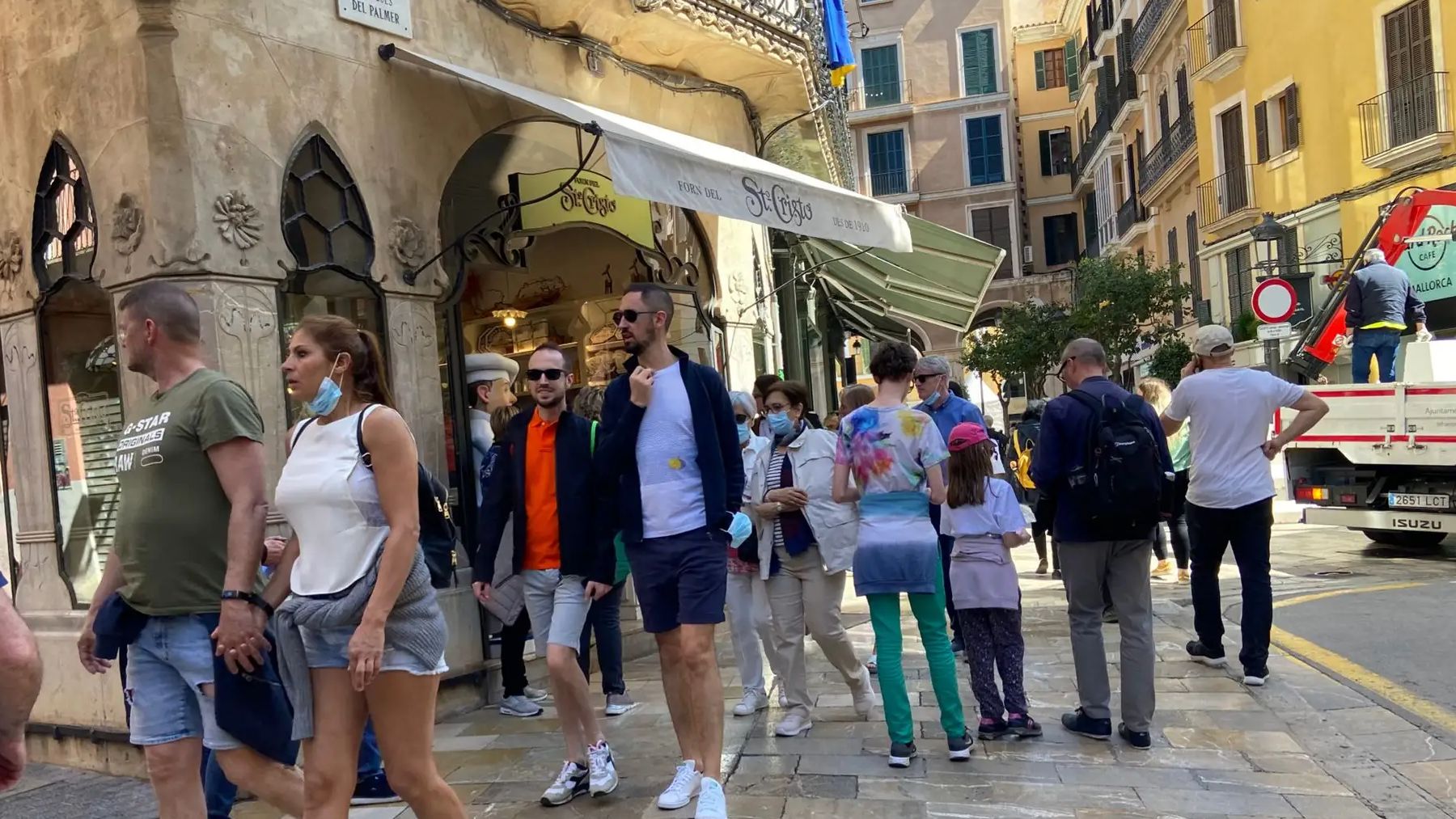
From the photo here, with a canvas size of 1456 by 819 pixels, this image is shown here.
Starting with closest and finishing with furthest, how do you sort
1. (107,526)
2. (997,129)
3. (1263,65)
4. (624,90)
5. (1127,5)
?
(107,526) < (624,90) < (1263,65) < (1127,5) < (997,129)

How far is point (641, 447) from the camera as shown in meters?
4.32

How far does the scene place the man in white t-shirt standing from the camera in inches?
237

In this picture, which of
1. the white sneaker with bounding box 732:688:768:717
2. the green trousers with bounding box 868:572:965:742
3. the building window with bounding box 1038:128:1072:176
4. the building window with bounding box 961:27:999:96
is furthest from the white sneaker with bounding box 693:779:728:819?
the building window with bounding box 1038:128:1072:176

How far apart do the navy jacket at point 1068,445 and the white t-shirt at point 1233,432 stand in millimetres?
1068

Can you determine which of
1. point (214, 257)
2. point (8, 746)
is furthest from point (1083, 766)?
point (214, 257)

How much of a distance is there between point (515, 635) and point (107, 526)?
214 centimetres

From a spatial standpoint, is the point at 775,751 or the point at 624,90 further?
the point at 624,90

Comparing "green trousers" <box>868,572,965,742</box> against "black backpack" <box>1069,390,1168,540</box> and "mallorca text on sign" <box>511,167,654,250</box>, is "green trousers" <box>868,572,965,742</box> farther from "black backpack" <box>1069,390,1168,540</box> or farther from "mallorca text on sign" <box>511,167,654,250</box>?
"mallorca text on sign" <box>511,167,654,250</box>

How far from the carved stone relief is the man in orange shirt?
1233 mm

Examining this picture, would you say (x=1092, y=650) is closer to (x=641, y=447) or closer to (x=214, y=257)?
(x=641, y=447)

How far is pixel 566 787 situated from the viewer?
15.2 ft

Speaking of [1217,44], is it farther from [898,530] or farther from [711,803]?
[711,803]

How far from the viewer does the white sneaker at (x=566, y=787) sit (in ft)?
15.1

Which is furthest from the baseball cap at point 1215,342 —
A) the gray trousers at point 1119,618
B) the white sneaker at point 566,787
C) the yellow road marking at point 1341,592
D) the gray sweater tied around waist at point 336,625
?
the gray sweater tied around waist at point 336,625
